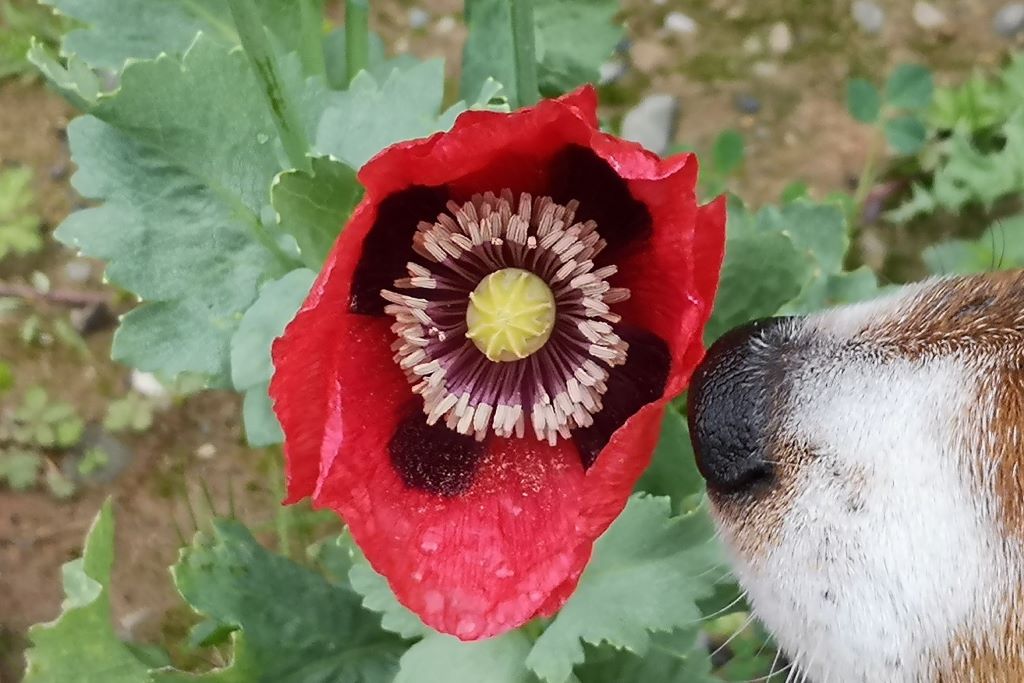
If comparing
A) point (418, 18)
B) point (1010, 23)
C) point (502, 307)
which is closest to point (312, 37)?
point (502, 307)

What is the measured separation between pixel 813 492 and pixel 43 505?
134cm

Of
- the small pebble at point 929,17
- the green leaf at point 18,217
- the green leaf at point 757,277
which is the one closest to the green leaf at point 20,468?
the green leaf at point 18,217

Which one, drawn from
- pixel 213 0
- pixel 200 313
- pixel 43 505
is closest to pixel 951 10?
pixel 213 0

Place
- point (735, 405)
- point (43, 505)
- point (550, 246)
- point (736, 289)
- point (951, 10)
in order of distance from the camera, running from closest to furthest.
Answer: point (550, 246) → point (735, 405) → point (736, 289) → point (43, 505) → point (951, 10)

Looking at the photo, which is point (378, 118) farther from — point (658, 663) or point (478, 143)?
point (658, 663)

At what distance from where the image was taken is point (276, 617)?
125 centimetres

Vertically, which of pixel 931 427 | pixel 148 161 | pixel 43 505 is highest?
pixel 148 161

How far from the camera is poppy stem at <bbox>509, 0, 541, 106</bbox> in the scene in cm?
94

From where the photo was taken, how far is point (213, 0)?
1324 millimetres

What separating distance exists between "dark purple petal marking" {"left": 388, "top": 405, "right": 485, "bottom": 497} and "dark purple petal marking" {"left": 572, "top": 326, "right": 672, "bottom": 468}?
0.09 metres

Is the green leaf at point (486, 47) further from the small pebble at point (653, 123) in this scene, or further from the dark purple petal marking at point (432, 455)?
the small pebble at point (653, 123)

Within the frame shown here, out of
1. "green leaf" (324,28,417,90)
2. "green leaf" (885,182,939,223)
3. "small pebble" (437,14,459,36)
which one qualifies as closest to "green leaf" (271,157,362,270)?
"green leaf" (324,28,417,90)

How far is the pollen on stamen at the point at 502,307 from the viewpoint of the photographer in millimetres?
929

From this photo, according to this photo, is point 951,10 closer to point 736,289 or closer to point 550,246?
point 736,289
